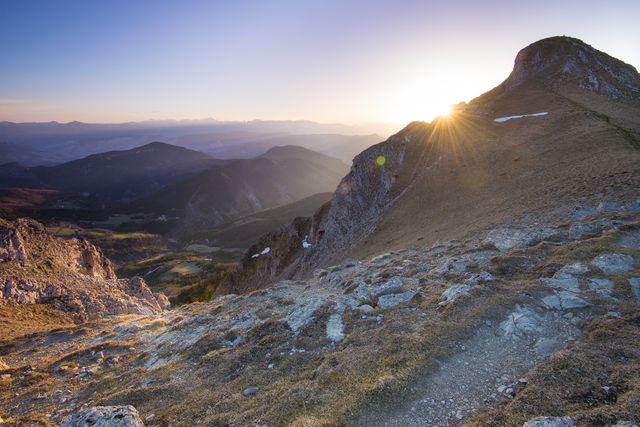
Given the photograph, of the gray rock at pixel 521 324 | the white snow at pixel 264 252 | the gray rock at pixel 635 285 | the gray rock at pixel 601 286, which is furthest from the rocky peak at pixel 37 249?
the gray rock at pixel 635 285

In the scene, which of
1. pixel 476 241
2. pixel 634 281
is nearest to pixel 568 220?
pixel 476 241

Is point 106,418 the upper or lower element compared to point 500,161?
lower

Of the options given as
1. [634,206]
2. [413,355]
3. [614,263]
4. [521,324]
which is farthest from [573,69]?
[413,355]

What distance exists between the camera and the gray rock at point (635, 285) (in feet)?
40.6

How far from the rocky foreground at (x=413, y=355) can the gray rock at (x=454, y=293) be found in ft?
0.29

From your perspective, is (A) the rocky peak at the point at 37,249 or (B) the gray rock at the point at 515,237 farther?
(A) the rocky peak at the point at 37,249

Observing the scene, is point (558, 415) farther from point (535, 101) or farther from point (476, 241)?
point (535, 101)

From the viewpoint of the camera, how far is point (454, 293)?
1478 cm

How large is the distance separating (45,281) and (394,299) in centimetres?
3845

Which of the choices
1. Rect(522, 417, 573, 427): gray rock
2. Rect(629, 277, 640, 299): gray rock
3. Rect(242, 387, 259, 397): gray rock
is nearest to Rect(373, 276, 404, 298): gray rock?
Rect(242, 387, 259, 397): gray rock

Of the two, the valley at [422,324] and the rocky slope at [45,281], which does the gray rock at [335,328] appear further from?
the rocky slope at [45,281]

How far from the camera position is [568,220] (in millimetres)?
22078

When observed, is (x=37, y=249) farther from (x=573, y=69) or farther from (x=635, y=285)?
(x=573, y=69)

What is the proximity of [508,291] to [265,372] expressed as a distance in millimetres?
10886
